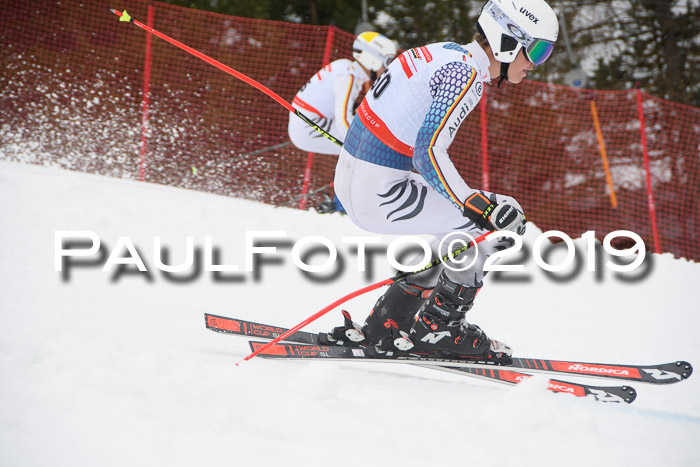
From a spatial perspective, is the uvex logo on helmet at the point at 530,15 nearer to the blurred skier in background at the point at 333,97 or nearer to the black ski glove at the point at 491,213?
the black ski glove at the point at 491,213

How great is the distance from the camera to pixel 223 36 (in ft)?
26.2

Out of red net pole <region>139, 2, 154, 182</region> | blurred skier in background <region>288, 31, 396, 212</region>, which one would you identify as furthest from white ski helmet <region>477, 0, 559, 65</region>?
red net pole <region>139, 2, 154, 182</region>

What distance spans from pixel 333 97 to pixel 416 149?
2.84m

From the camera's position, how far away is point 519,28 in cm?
255

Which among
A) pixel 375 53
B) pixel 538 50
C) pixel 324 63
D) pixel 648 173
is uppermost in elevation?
pixel 324 63

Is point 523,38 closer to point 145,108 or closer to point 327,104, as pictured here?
point 327,104

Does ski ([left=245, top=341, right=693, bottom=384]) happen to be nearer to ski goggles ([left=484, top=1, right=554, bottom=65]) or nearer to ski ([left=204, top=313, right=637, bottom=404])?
ski ([left=204, top=313, right=637, bottom=404])

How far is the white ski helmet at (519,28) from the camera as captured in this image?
2.55 metres

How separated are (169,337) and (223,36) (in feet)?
19.7

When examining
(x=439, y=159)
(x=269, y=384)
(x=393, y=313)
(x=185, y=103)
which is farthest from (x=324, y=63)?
(x=269, y=384)

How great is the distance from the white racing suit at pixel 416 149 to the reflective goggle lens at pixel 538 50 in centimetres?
19

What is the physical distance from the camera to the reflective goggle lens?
8.48 feet

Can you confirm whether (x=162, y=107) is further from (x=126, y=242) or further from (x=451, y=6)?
(x=451, y=6)

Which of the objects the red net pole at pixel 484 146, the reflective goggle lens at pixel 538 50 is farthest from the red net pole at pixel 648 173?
the reflective goggle lens at pixel 538 50
